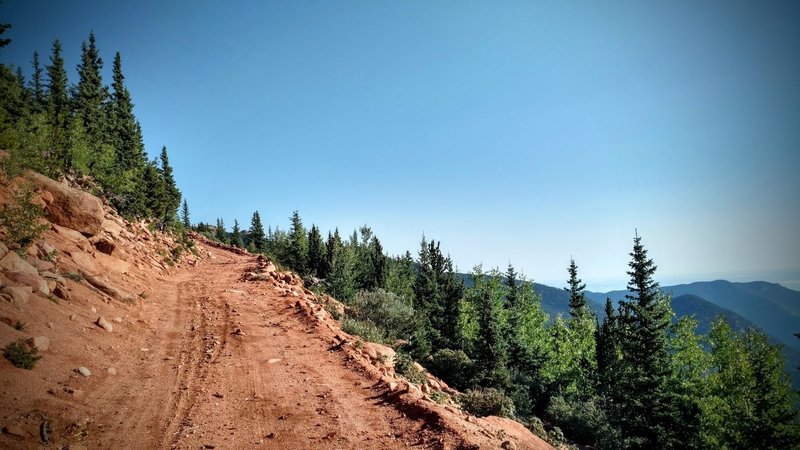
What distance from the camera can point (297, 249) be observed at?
83.4 meters

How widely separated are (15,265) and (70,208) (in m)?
8.50

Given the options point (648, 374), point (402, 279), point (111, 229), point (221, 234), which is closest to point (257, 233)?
point (221, 234)

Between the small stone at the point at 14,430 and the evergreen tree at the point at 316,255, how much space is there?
7225 cm

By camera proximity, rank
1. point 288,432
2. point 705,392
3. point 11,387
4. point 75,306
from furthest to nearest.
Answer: point 705,392
point 75,306
point 288,432
point 11,387

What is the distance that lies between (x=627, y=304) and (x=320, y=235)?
2745 inches

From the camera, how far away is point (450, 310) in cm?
5406

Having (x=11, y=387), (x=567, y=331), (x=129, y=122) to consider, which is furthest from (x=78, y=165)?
(x=567, y=331)

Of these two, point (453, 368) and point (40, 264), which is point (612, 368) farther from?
point (40, 264)

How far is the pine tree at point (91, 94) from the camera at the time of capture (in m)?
45.0

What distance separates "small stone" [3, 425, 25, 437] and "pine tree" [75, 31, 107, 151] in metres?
49.1

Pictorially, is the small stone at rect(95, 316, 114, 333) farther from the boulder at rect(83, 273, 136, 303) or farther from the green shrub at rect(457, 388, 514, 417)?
the green shrub at rect(457, 388, 514, 417)

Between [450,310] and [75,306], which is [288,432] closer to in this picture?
[75,306]

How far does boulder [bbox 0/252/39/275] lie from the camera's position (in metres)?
10.00

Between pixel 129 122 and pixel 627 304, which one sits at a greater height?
pixel 129 122
